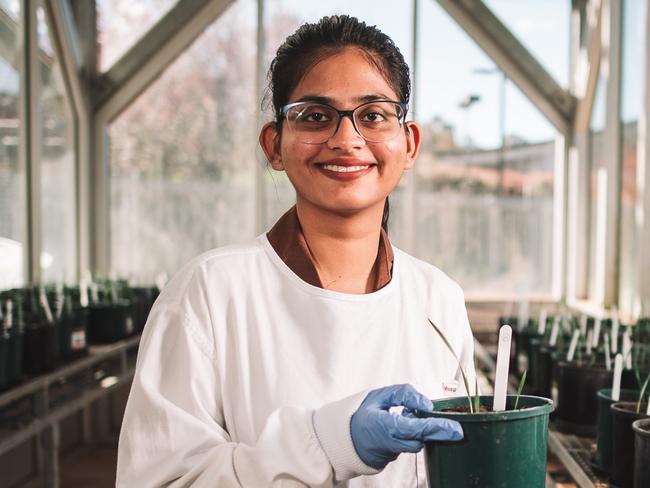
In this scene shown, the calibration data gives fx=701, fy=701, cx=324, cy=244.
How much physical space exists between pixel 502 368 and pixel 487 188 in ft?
11.9

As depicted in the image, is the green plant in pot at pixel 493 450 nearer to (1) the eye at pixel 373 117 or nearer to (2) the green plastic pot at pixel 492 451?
(2) the green plastic pot at pixel 492 451

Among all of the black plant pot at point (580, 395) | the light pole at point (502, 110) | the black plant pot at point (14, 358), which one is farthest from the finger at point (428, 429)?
the light pole at point (502, 110)

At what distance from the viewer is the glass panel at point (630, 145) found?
327cm

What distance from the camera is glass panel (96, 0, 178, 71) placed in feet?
13.7

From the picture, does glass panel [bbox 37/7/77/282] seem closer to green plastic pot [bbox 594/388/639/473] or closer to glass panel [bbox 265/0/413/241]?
glass panel [bbox 265/0/413/241]

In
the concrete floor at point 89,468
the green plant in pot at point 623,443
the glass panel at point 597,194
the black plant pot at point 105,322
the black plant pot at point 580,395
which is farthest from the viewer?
the glass panel at point 597,194

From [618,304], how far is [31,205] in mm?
2932

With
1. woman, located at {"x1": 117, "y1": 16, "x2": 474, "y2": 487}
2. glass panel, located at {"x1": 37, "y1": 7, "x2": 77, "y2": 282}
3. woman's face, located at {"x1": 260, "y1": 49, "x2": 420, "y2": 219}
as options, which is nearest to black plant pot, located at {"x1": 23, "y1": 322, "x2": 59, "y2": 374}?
glass panel, located at {"x1": 37, "y1": 7, "x2": 77, "y2": 282}

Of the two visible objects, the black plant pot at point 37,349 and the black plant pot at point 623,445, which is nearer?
the black plant pot at point 623,445

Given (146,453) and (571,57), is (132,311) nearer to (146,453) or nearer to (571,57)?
(146,453)

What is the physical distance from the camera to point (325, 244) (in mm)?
1058

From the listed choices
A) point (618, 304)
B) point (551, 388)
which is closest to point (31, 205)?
point (551, 388)

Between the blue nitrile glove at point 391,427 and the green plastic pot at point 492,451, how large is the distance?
16 millimetres

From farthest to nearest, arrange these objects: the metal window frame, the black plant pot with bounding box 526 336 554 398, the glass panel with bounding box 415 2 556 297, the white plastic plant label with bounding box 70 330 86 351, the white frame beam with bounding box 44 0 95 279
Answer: the glass panel with bounding box 415 2 556 297
the white frame beam with bounding box 44 0 95 279
the metal window frame
the white plastic plant label with bounding box 70 330 86 351
the black plant pot with bounding box 526 336 554 398
